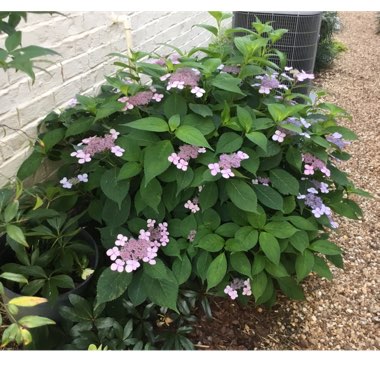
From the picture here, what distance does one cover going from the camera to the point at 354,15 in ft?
24.5

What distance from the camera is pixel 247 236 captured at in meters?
1.51

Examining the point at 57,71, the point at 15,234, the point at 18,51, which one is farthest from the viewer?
the point at 57,71

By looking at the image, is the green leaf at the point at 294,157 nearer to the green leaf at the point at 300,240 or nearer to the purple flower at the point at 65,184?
the green leaf at the point at 300,240

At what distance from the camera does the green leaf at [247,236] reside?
1486mm

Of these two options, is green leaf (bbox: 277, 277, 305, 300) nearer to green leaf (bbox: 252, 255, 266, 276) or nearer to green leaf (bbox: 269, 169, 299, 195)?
green leaf (bbox: 252, 255, 266, 276)

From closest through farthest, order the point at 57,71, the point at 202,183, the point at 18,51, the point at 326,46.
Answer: the point at 18,51 < the point at 202,183 < the point at 57,71 < the point at 326,46

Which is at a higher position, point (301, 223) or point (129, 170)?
point (129, 170)

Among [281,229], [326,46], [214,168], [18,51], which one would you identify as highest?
[18,51]

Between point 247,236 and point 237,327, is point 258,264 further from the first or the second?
point 237,327

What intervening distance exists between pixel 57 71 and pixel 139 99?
20.9 inches

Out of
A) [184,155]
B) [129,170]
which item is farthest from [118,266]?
[184,155]

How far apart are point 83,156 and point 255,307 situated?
0.97m

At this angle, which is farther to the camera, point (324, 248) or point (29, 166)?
point (29, 166)

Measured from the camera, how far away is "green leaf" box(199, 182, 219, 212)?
1.53 meters
